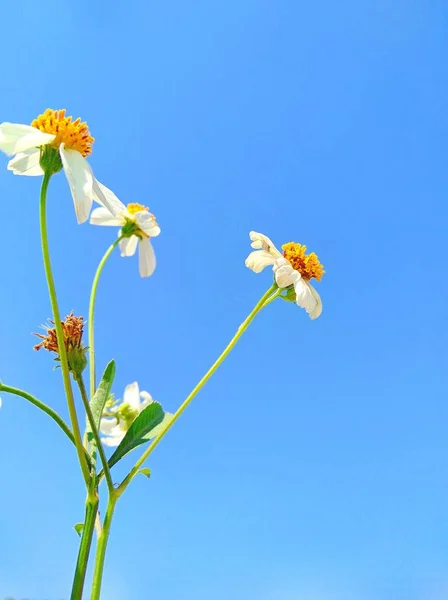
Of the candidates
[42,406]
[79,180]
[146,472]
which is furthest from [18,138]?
[146,472]

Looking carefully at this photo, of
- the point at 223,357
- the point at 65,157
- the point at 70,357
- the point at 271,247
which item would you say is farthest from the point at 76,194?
the point at 271,247

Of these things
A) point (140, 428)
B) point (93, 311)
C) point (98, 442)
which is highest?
point (93, 311)

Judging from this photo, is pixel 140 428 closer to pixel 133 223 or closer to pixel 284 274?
pixel 133 223

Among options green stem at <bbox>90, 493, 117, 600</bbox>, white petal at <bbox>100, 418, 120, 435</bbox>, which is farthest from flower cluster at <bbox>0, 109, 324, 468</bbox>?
white petal at <bbox>100, 418, 120, 435</bbox>

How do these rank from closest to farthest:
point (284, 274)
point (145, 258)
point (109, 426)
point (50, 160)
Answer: point (50, 160), point (145, 258), point (284, 274), point (109, 426)

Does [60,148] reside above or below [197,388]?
above

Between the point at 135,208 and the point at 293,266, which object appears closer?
the point at 135,208
